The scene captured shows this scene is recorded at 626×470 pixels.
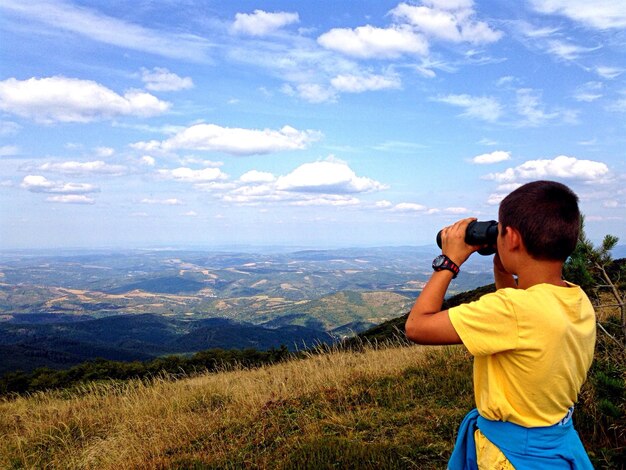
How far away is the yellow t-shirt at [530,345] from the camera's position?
1701 mm

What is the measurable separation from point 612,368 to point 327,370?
14.5ft

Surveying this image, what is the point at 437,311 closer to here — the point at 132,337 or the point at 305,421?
the point at 305,421

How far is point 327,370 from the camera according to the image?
24.7 feet

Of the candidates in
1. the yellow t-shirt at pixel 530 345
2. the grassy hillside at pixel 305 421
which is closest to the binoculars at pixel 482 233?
the yellow t-shirt at pixel 530 345

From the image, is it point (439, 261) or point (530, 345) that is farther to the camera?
point (439, 261)

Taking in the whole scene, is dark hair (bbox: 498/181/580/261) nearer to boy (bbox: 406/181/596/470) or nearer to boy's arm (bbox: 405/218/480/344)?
boy (bbox: 406/181/596/470)

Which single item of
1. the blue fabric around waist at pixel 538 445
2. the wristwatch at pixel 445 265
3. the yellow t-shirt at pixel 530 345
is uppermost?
the wristwatch at pixel 445 265

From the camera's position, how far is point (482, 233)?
1907 mm

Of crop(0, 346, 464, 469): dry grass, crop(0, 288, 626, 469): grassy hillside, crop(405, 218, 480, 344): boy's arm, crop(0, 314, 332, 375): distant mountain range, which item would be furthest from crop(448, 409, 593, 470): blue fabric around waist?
crop(0, 314, 332, 375): distant mountain range

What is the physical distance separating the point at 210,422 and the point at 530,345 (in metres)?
5.16

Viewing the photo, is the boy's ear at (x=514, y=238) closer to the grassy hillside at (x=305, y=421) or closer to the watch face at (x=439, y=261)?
the watch face at (x=439, y=261)

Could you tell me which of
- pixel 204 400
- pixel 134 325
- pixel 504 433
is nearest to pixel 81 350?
pixel 134 325

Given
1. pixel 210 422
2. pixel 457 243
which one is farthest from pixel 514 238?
pixel 210 422

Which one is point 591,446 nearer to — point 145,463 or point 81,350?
point 145,463
